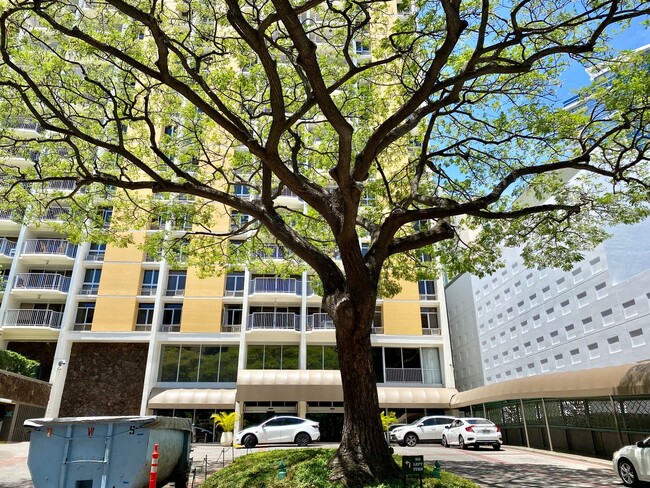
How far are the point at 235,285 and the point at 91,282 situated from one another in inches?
379

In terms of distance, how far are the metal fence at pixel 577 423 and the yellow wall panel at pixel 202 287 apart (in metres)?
17.9

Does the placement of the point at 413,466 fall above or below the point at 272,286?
below

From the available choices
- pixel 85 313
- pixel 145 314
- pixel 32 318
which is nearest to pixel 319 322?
pixel 145 314

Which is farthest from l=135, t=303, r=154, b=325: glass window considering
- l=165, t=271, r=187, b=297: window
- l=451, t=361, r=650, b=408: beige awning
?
l=451, t=361, r=650, b=408: beige awning

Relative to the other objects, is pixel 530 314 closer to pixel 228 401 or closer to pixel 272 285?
pixel 272 285

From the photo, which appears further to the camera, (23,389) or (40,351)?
(40,351)

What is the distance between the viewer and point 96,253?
3142cm

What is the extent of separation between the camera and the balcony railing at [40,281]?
2966 centimetres

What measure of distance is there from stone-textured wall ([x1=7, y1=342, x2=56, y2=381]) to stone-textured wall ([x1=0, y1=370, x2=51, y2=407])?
11.5 feet

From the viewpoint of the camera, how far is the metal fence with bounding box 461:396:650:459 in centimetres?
1416

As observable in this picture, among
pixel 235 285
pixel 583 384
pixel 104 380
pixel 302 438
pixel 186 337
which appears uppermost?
pixel 235 285

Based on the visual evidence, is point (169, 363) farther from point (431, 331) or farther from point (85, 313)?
point (431, 331)

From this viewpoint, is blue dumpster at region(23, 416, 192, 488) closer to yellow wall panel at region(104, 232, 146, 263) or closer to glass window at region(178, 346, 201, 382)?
→ glass window at region(178, 346, 201, 382)

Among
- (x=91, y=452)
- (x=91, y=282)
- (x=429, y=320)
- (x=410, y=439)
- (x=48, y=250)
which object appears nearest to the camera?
(x=91, y=452)
